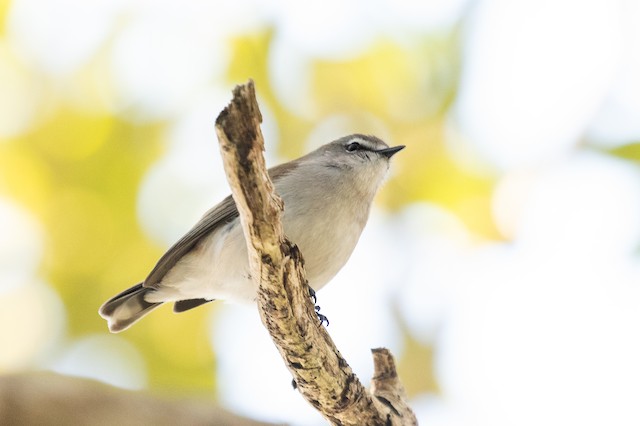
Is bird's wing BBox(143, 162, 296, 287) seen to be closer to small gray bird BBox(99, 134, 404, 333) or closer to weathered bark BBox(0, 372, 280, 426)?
small gray bird BBox(99, 134, 404, 333)

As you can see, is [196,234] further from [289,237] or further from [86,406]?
[86,406]

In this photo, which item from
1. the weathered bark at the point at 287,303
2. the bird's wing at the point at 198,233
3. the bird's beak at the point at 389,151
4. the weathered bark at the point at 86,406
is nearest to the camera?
the weathered bark at the point at 86,406

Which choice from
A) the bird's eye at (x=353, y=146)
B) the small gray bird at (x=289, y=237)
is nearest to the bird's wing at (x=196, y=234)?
the small gray bird at (x=289, y=237)

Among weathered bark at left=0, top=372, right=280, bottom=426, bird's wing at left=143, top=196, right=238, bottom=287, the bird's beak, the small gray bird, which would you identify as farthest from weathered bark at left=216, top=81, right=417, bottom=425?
the bird's beak

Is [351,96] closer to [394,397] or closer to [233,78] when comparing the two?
[233,78]

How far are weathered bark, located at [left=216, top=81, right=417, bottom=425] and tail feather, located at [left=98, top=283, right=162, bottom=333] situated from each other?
2.09m

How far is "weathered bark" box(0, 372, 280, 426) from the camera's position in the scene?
6.84ft

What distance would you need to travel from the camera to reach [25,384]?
2.19m

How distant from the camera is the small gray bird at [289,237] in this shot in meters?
4.98

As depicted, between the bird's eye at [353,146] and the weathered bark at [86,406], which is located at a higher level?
the bird's eye at [353,146]

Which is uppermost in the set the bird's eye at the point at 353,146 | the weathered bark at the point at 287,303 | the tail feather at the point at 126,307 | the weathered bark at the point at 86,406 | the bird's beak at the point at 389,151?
the bird's eye at the point at 353,146

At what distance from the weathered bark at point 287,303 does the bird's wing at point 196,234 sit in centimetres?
137

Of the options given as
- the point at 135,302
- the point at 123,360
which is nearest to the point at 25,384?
the point at 135,302

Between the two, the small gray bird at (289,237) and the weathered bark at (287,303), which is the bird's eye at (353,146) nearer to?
the small gray bird at (289,237)
